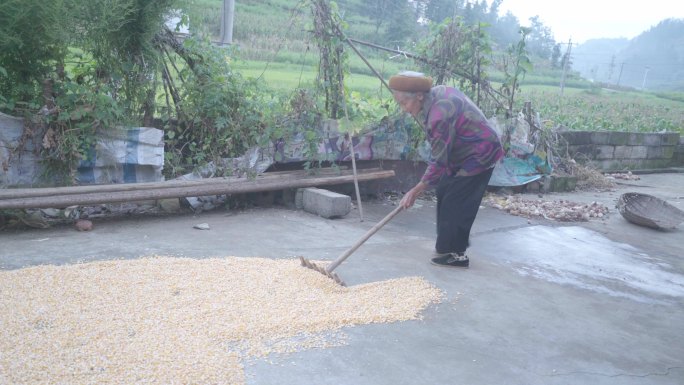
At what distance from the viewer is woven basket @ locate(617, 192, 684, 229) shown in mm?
6281

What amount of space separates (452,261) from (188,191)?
2.36 metres

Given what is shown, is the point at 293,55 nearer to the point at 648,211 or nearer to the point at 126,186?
the point at 126,186

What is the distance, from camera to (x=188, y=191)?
16.8 ft

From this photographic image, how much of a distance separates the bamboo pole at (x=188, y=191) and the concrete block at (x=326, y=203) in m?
0.15

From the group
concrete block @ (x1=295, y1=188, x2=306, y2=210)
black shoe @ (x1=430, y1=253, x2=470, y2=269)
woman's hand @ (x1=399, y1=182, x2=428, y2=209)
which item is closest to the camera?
woman's hand @ (x1=399, y1=182, x2=428, y2=209)

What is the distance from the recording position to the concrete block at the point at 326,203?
219 inches

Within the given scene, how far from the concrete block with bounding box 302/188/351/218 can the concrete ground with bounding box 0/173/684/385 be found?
0.08m

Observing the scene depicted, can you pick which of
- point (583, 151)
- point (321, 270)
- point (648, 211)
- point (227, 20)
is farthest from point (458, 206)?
point (583, 151)

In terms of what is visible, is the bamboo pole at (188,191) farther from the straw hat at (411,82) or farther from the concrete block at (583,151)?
the concrete block at (583,151)

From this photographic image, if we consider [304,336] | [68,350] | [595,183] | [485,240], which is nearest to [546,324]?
[304,336]

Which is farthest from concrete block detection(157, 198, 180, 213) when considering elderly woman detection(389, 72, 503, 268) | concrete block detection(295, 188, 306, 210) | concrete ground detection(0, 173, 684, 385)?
elderly woman detection(389, 72, 503, 268)

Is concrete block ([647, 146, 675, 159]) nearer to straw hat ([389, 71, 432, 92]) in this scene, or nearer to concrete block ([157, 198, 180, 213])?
straw hat ([389, 71, 432, 92])

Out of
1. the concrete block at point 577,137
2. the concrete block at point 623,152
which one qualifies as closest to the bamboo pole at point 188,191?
the concrete block at point 577,137

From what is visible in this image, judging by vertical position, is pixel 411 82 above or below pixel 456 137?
above
